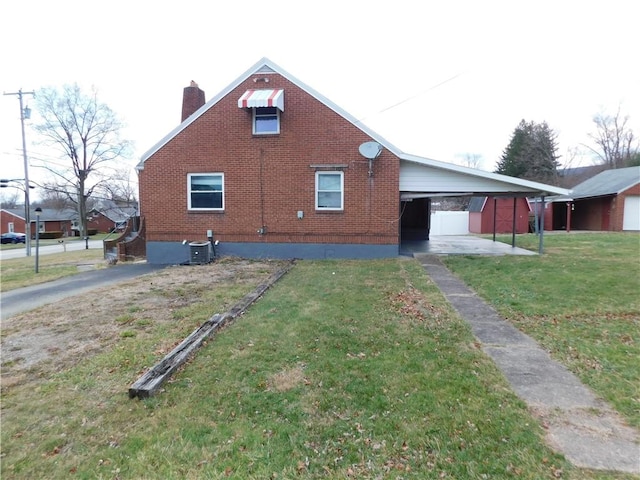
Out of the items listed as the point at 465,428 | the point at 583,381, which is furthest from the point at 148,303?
the point at 583,381

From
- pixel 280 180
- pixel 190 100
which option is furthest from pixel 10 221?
pixel 280 180

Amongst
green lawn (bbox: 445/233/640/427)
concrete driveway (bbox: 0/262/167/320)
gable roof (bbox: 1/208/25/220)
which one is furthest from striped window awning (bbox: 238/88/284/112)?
gable roof (bbox: 1/208/25/220)

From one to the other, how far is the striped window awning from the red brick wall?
12.0 inches

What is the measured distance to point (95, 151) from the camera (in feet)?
139

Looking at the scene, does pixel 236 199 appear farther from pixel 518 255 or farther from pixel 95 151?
pixel 95 151

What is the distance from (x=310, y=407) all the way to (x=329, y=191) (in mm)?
9533

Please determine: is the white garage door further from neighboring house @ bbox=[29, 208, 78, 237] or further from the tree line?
neighboring house @ bbox=[29, 208, 78, 237]

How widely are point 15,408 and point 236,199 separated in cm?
961

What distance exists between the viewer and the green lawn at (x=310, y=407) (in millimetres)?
2375

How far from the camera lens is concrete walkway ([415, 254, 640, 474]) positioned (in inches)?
95.2

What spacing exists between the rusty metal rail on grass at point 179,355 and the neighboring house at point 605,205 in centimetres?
2164

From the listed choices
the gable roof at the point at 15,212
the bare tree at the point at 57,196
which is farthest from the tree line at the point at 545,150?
the gable roof at the point at 15,212

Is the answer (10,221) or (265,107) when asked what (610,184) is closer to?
(265,107)

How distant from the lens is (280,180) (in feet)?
39.8
